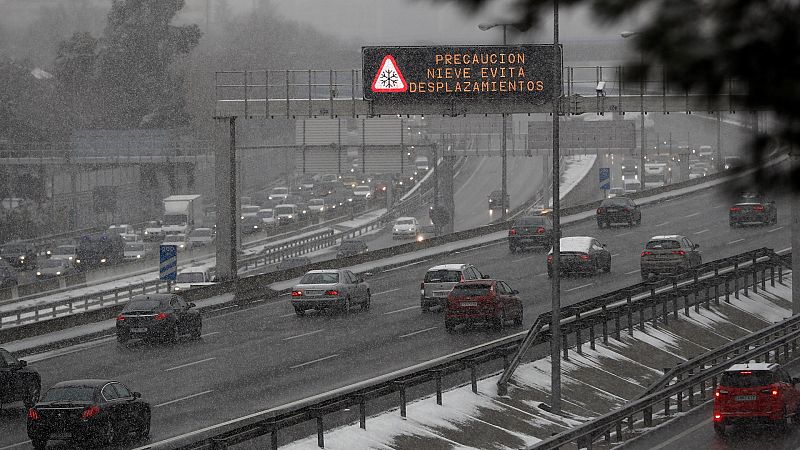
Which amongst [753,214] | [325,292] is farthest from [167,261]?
[753,214]

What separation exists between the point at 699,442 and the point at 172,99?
97.8 m

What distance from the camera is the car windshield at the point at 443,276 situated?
144ft

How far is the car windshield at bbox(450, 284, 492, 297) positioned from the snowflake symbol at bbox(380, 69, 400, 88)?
10848 mm

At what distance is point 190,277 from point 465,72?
17.3 m

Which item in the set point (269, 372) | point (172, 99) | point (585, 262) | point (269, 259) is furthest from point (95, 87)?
point (269, 372)

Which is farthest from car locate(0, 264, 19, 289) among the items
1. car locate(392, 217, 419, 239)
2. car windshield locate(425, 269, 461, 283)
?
car windshield locate(425, 269, 461, 283)

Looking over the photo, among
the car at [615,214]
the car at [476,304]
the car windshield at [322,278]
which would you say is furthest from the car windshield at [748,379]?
the car at [615,214]

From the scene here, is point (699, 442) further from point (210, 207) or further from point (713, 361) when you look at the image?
point (210, 207)

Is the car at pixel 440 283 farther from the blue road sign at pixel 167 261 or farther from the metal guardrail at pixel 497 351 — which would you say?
the blue road sign at pixel 167 261

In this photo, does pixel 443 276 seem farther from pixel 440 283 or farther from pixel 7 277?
pixel 7 277

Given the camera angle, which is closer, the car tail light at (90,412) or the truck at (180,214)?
the car tail light at (90,412)

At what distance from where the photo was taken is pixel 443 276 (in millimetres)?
43969

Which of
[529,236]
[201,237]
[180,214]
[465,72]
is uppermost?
[465,72]

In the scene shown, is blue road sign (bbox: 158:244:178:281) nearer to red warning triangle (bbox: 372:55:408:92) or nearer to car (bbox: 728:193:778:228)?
red warning triangle (bbox: 372:55:408:92)
